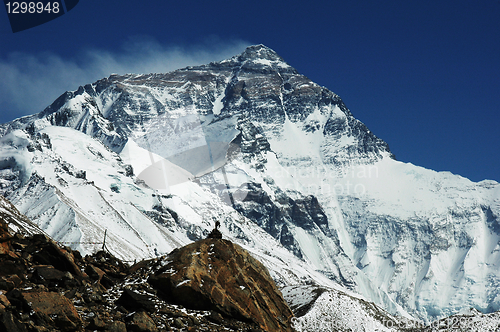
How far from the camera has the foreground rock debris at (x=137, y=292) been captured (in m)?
21.4

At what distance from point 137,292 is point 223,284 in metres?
4.59

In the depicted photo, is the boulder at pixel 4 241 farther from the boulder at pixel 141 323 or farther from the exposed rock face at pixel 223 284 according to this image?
the boulder at pixel 141 323

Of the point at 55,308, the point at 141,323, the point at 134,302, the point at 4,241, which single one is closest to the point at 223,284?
the point at 134,302

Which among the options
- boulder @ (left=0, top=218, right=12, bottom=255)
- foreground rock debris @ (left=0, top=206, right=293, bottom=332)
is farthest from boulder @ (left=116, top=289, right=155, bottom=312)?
boulder @ (left=0, top=218, right=12, bottom=255)

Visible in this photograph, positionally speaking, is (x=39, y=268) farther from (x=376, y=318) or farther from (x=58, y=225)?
(x=58, y=225)

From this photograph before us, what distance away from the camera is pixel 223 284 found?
2828 cm

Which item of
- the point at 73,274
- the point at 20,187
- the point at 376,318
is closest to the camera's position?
the point at 73,274

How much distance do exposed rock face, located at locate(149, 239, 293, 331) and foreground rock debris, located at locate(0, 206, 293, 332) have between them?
51 mm

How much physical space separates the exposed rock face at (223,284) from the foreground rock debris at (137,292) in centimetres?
5

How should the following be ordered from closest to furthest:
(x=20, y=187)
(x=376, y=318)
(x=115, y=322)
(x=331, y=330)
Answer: (x=115, y=322) < (x=331, y=330) < (x=376, y=318) < (x=20, y=187)

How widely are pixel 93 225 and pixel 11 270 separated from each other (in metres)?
139

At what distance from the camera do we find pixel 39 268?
2577cm

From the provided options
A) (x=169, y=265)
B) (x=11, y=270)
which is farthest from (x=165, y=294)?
(x=11, y=270)

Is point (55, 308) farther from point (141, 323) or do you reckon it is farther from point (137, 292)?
point (137, 292)
